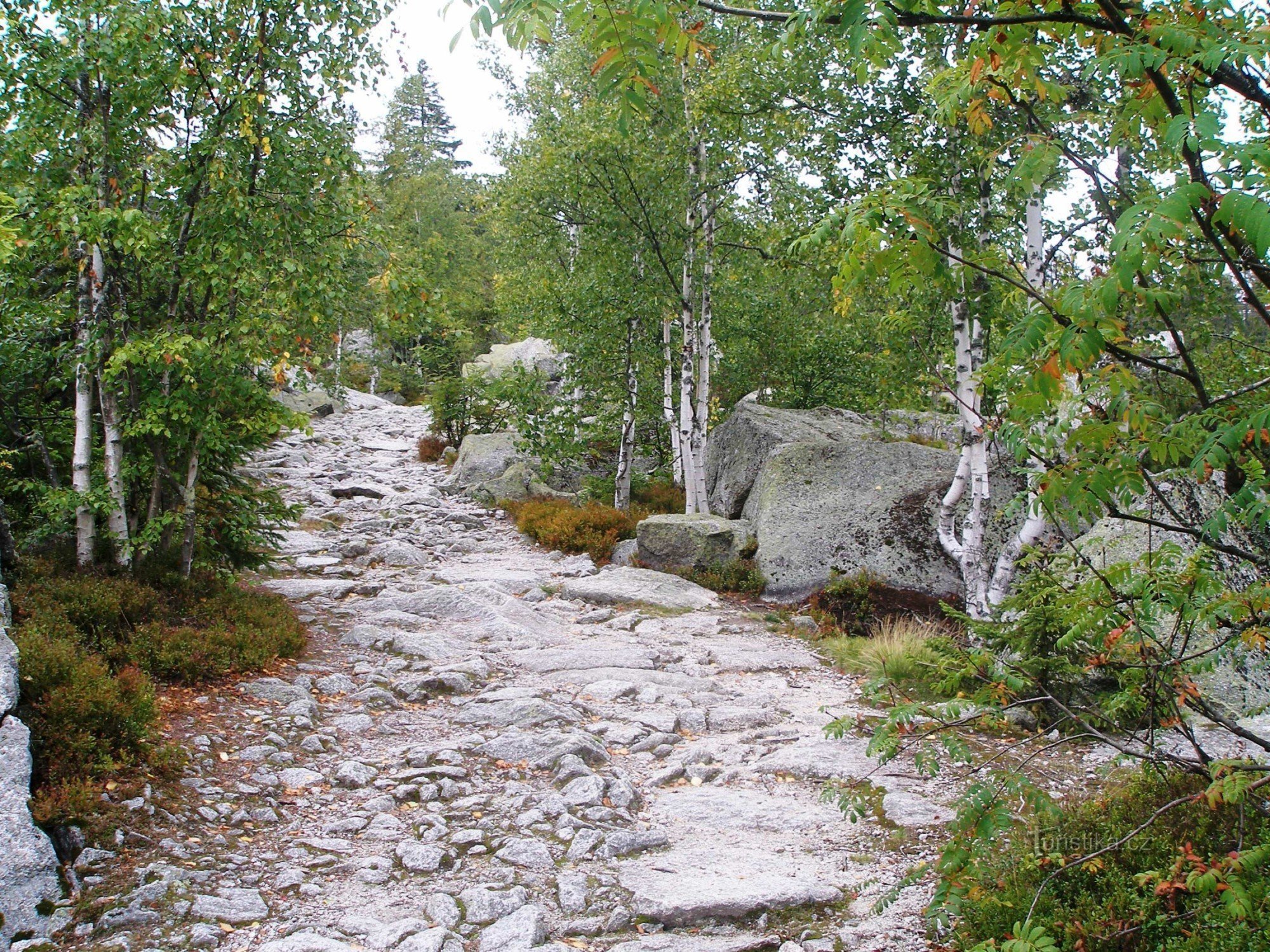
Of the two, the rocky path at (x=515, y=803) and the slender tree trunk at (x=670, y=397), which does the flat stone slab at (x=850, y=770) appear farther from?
the slender tree trunk at (x=670, y=397)

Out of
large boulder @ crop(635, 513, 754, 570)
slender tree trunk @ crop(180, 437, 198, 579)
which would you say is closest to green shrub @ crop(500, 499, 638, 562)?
large boulder @ crop(635, 513, 754, 570)

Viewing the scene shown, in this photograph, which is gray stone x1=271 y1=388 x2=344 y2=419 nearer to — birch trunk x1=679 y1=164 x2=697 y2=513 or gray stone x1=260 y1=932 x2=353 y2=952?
birch trunk x1=679 y1=164 x2=697 y2=513

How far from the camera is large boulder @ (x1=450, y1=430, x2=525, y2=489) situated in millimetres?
20359

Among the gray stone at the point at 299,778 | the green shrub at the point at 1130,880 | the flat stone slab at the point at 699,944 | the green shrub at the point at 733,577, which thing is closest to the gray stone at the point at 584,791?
the flat stone slab at the point at 699,944

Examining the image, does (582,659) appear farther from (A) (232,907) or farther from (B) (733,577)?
(A) (232,907)

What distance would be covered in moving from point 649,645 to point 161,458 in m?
5.57

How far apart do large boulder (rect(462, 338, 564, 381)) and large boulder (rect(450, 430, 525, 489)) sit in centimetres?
588

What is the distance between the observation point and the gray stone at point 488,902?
4.41m

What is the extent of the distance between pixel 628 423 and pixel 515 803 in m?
12.3

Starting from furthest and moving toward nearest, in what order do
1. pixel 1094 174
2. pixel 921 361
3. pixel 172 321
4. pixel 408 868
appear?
1. pixel 921 361
2. pixel 172 321
3. pixel 408 868
4. pixel 1094 174

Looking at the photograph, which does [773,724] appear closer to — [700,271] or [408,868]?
[408,868]

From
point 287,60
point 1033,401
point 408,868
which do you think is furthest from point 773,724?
point 287,60

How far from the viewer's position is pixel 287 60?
869 centimetres

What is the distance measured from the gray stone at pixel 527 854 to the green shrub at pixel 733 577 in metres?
8.20
